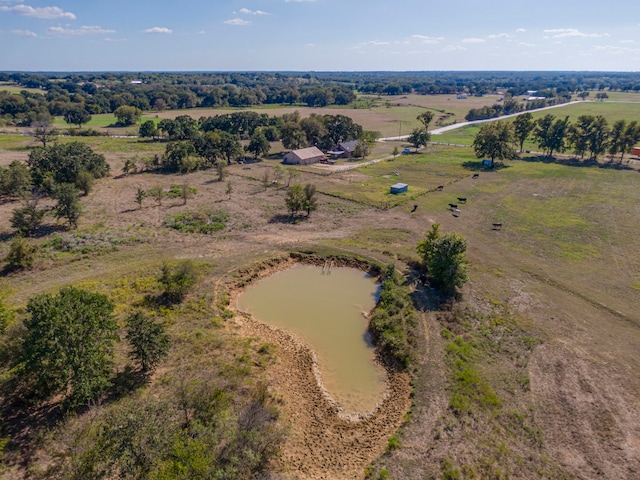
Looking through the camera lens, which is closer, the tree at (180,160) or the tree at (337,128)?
the tree at (180,160)

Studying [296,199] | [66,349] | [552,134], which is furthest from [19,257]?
[552,134]

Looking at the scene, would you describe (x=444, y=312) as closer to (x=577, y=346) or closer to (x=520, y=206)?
(x=577, y=346)

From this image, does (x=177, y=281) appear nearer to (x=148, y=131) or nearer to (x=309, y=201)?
(x=309, y=201)

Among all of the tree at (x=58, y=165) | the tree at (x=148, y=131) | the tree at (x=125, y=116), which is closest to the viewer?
the tree at (x=58, y=165)

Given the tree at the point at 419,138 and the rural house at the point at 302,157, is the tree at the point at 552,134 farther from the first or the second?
the rural house at the point at 302,157

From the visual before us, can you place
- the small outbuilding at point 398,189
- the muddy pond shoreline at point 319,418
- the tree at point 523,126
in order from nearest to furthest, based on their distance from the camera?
1. the muddy pond shoreline at point 319,418
2. the small outbuilding at point 398,189
3. the tree at point 523,126

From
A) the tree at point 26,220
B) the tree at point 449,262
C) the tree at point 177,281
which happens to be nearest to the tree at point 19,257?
the tree at point 26,220
